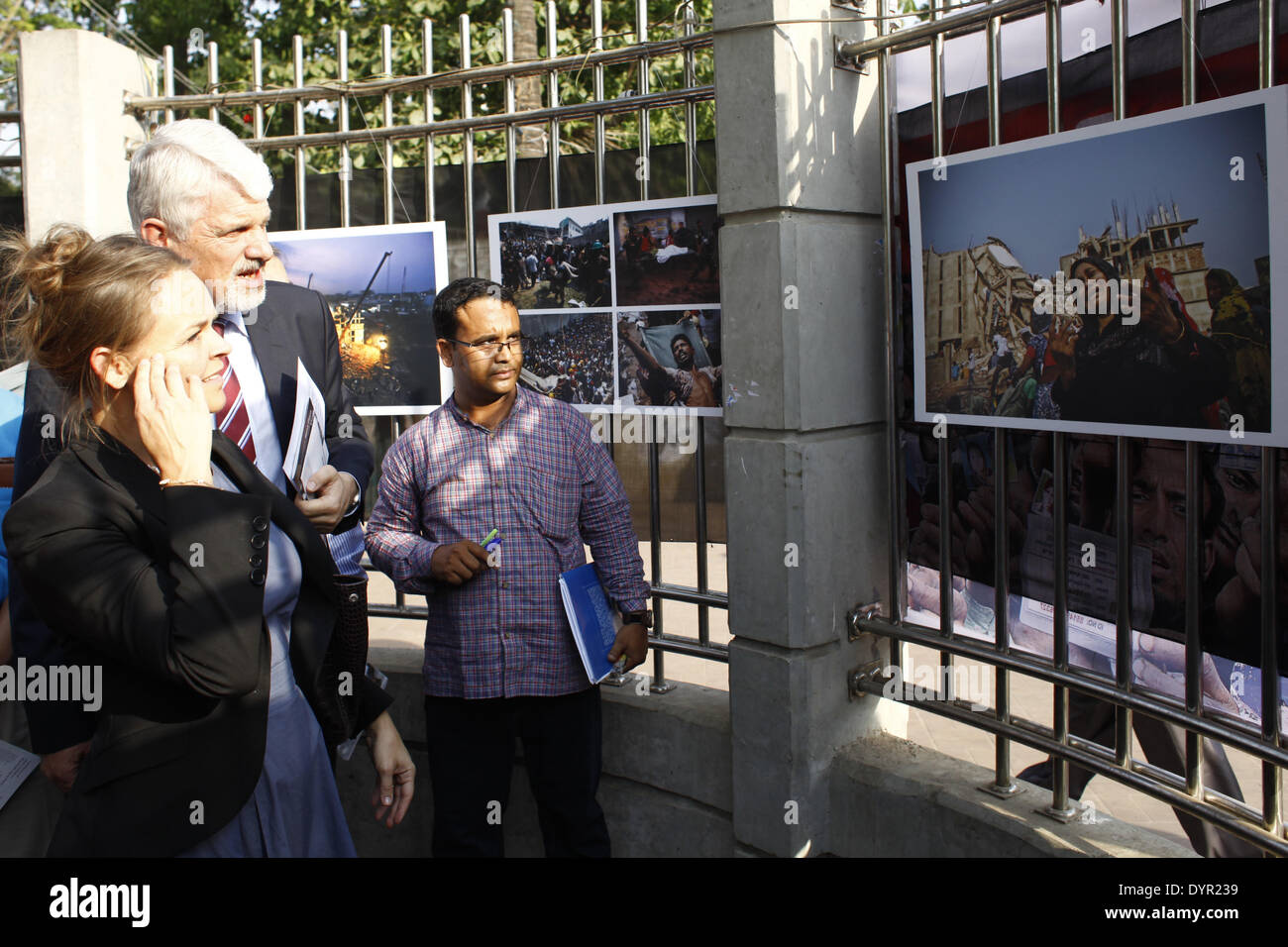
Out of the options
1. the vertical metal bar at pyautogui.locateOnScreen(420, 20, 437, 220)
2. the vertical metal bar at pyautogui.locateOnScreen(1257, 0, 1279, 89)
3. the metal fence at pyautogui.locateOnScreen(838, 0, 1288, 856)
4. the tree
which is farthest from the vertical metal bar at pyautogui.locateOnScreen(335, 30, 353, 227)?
the tree

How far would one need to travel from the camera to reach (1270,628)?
82.4 inches

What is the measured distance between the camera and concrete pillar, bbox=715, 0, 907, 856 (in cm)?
279

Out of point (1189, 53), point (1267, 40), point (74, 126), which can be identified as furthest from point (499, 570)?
point (74, 126)

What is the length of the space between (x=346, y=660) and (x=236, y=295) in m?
0.98

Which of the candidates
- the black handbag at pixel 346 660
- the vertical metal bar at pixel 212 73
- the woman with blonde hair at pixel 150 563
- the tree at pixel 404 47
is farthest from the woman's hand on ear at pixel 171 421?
the tree at pixel 404 47

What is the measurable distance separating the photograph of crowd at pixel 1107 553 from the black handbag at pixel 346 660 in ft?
4.86

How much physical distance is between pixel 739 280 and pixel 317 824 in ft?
5.71

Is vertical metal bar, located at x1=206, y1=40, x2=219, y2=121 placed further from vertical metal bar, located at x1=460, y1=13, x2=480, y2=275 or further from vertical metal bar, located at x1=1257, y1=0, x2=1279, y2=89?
vertical metal bar, located at x1=1257, y1=0, x2=1279, y2=89

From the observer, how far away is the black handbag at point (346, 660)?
2.36 m

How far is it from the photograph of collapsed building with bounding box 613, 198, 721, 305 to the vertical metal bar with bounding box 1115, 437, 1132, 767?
4.28 ft

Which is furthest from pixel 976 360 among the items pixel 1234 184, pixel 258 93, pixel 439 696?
pixel 258 93

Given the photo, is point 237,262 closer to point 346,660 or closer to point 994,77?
point 346,660

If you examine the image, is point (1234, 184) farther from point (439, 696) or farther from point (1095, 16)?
point (439, 696)

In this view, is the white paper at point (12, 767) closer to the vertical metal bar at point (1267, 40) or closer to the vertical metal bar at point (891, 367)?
the vertical metal bar at point (891, 367)
